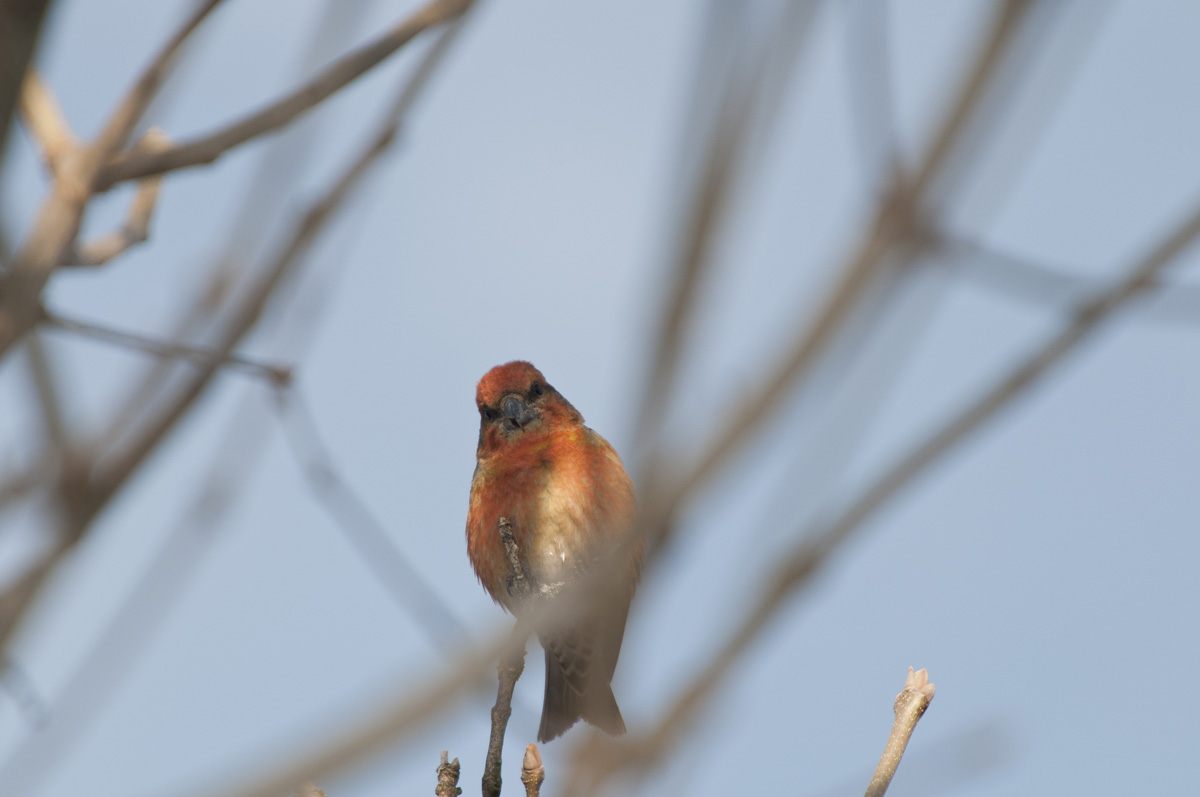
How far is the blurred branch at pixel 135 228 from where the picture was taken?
9.12ft

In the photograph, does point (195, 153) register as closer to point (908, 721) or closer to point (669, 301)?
point (669, 301)

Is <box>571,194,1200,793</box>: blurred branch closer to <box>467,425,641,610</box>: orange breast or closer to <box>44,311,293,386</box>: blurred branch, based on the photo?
<box>44,311,293,386</box>: blurred branch

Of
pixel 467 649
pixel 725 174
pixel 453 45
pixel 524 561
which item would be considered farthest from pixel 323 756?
pixel 524 561

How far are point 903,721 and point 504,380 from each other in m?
4.54

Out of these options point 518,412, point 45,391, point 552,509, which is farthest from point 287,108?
point 518,412

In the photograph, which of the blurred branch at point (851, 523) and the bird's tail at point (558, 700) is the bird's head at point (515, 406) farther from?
the blurred branch at point (851, 523)

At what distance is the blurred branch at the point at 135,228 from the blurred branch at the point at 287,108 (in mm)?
672

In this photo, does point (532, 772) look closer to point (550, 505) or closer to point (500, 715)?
point (500, 715)

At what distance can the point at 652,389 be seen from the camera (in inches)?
48.4

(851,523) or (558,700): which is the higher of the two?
(558,700)

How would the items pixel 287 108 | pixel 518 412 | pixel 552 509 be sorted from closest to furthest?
pixel 287 108 → pixel 552 509 → pixel 518 412

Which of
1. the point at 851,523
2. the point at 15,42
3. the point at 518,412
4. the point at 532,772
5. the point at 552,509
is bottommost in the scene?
the point at 851,523

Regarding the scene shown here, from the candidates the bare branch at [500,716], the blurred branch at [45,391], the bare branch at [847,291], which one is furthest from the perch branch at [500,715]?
the bare branch at [847,291]

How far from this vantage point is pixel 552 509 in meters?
6.30
